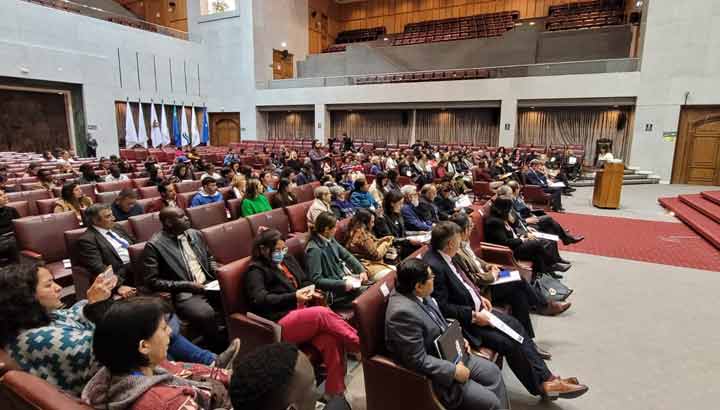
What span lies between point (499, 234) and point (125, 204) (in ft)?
12.3

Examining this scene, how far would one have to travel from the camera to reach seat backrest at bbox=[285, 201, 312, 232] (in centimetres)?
423

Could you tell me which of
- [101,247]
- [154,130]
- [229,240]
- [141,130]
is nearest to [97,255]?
[101,247]

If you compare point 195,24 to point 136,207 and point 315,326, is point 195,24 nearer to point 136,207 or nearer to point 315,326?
point 136,207

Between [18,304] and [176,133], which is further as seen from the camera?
[176,133]

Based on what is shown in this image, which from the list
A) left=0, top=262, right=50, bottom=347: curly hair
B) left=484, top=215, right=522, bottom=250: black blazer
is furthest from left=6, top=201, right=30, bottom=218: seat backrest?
left=484, top=215, right=522, bottom=250: black blazer

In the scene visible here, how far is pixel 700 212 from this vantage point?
7387 mm

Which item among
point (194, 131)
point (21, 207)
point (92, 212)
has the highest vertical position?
point (194, 131)

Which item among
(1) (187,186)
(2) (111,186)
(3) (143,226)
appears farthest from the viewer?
(1) (187,186)

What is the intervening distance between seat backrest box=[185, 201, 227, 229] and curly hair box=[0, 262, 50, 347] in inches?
99.3

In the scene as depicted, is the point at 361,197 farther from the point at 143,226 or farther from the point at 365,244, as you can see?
the point at 143,226

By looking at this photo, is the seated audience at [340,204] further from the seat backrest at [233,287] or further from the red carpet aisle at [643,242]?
the red carpet aisle at [643,242]

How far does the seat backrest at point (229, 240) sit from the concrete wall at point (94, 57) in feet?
45.1

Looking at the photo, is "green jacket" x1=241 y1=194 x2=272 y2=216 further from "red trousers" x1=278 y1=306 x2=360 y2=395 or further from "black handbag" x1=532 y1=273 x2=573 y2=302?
"black handbag" x1=532 y1=273 x2=573 y2=302

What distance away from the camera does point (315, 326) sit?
215cm
